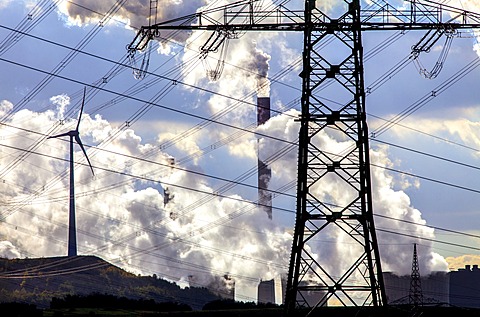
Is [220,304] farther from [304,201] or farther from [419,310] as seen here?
[304,201]

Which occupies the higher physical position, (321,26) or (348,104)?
(321,26)

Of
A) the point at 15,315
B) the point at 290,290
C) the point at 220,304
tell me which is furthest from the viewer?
the point at 220,304

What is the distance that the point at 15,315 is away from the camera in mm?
81688

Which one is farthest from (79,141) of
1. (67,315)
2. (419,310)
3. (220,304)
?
(419,310)

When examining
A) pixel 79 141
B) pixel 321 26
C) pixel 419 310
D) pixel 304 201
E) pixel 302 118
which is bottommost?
pixel 419 310

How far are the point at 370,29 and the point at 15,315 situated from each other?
125 ft

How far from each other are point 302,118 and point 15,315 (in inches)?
1312

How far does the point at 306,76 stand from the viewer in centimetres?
6462

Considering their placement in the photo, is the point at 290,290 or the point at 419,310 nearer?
the point at 290,290

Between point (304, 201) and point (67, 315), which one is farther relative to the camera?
point (67, 315)

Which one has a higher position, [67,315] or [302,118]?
[302,118]

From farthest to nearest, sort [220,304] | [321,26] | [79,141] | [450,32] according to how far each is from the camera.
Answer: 1. [79,141]
2. [220,304]
3. [450,32]
4. [321,26]

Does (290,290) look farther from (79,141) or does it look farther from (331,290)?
(79,141)

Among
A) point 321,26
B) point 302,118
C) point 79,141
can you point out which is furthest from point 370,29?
point 79,141
